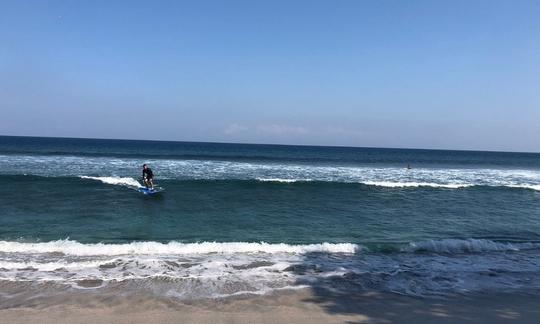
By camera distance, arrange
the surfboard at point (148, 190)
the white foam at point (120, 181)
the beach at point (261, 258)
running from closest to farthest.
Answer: the beach at point (261, 258) → the surfboard at point (148, 190) → the white foam at point (120, 181)

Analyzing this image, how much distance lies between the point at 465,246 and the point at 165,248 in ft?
31.2

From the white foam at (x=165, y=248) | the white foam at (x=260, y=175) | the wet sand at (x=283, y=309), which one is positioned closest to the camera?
the wet sand at (x=283, y=309)

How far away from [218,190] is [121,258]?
43.4 feet

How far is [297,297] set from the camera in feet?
26.1

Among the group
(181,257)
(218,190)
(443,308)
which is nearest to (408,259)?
(443,308)

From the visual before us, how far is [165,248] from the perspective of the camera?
1175cm

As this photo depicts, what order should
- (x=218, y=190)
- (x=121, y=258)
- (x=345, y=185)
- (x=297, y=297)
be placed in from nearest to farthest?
(x=297, y=297) < (x=121, y=258) < (x=218, y=190) < (x=345, y=185)

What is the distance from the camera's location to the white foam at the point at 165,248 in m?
11.3

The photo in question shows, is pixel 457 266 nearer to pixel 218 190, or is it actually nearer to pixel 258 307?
pixel 258 307

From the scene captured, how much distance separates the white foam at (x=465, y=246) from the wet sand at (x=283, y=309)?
420cm

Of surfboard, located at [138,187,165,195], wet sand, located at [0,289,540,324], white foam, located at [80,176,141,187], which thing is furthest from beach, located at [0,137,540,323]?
white foam, located at [80,176,141,187]

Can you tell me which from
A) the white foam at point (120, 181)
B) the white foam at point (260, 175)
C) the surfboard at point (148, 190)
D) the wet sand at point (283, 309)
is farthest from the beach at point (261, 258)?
the white foam at point (260, 175)

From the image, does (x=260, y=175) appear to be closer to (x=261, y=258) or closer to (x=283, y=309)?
(x=261, y=258)

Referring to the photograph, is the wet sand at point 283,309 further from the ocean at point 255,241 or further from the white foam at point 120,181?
the white foam at point 120,181
